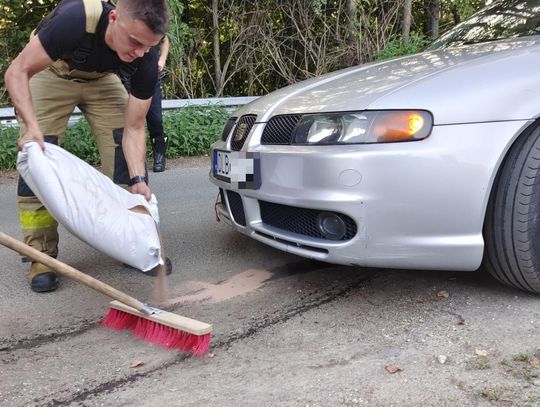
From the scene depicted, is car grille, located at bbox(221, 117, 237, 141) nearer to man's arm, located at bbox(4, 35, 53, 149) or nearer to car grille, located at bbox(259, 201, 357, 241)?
car grille, located at bbox(259, 201, 357, 241)

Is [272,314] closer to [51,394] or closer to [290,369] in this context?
[290,369]

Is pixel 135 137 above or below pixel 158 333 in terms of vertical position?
above

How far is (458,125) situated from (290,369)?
3.89 feet

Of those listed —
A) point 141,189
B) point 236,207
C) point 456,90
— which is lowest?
point 236,207

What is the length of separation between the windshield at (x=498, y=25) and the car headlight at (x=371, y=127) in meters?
1.19

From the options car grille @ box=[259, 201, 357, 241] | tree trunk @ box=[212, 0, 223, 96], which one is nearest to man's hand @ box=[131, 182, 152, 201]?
car grille @ box=[259, 201, 357, 241]

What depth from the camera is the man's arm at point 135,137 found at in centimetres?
300

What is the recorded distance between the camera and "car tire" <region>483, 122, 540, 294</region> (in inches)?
94.5

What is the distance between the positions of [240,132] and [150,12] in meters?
0.82

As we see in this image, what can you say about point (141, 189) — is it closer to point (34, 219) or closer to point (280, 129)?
point (34, 219)

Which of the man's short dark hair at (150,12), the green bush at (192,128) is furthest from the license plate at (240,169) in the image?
the green bush at (192,128)

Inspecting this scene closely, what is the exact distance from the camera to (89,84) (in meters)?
3.19

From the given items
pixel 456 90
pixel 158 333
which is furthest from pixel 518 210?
pixel 158 333

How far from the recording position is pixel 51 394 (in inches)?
81.3
